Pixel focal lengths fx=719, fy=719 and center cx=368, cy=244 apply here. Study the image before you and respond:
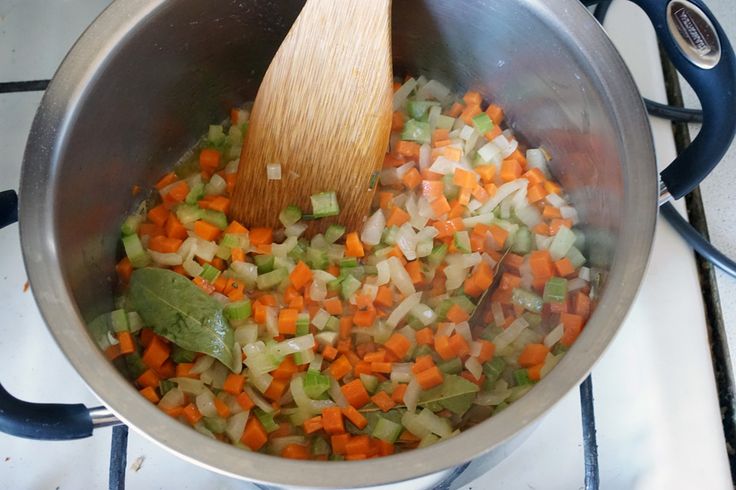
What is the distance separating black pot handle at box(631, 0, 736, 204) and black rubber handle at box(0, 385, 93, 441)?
69cm

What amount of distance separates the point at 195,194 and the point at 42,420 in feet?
1.54

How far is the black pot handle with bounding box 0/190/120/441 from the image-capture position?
0.66 metres

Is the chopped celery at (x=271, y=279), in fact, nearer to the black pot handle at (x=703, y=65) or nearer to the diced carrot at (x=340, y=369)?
the diced carrot at (x=340, y=369)

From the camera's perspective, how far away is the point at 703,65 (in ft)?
2.55

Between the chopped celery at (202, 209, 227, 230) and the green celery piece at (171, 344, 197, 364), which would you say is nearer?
the green celery piece at (171, 344, 197, 364)

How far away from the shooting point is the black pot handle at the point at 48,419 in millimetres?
662

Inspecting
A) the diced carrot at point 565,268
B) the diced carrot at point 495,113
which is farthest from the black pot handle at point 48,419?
the diced carrot at point 495,113

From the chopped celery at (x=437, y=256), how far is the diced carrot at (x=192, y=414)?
38 cm

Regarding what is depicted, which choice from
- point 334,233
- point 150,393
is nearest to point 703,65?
point 334,233

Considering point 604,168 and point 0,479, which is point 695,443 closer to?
point 604,168

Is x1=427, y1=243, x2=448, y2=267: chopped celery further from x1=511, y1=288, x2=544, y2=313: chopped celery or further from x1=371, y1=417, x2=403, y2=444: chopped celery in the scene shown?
x1=371, y1=417, x2=403, y2=444: chopped celery

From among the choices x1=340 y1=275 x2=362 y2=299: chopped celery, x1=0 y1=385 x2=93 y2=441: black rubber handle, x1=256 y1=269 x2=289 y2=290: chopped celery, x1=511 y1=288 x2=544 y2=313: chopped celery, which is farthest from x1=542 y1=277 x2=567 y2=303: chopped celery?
x1=0 y1=385 x2=93 y2=441: black rubber handle

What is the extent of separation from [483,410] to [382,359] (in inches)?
5.7

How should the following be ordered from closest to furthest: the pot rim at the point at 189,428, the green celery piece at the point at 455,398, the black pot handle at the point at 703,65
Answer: the pot rim at the point at 189,428 → the black pot handle at the point at 703,65 → the green celery piece at the point at 455,398
